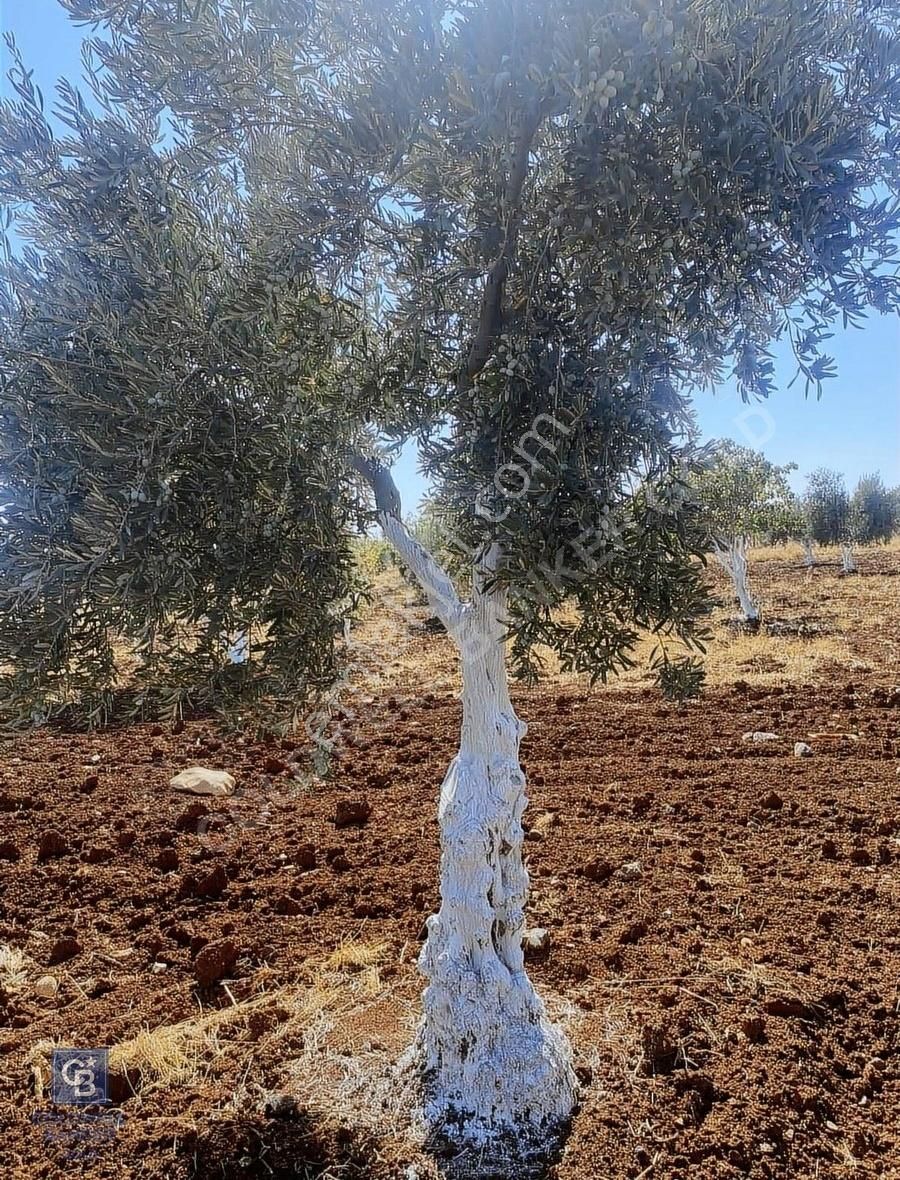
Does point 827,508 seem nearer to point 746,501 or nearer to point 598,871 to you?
point 746,501

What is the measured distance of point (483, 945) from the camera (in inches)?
170

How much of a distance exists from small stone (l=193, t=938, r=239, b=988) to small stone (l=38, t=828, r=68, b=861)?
2530mm

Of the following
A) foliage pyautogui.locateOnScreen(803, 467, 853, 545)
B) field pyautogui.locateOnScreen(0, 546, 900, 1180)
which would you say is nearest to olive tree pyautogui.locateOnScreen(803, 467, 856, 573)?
foliage pyautogui.locateOnScreen(803, 467, 853, 545)

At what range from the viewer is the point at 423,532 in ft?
27.8

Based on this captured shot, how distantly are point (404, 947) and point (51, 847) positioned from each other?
12.5 feet

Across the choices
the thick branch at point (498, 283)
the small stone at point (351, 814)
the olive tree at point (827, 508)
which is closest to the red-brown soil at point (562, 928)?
the small stone at point (351, 814)

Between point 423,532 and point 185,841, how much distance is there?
3.91m

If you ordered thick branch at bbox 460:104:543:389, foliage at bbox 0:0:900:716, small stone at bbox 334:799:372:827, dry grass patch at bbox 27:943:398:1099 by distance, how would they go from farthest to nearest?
small stone at bbox 334:799:372:827, dry grass patch at bbox 27:943:398:1099, thick branch at bbox 460:104:543:389, foliage at bbox 0:0:900:716

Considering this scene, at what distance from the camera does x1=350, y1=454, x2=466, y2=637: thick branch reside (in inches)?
173

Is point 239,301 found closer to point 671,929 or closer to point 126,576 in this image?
point 126,576

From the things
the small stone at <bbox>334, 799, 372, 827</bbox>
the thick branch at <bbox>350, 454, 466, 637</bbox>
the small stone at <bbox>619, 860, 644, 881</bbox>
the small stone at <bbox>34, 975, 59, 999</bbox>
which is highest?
the thick branch at <bbox>350, 454, 466, 637</bbox>

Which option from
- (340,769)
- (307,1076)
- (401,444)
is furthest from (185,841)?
(401,444)

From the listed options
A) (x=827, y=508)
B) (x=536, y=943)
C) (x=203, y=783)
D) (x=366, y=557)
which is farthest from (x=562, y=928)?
(x=827, y=508)

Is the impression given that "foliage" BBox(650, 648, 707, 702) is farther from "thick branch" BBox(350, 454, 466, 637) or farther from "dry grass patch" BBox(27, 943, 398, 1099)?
"dry grass patch" BBox(27, 943, 398, 1099)
